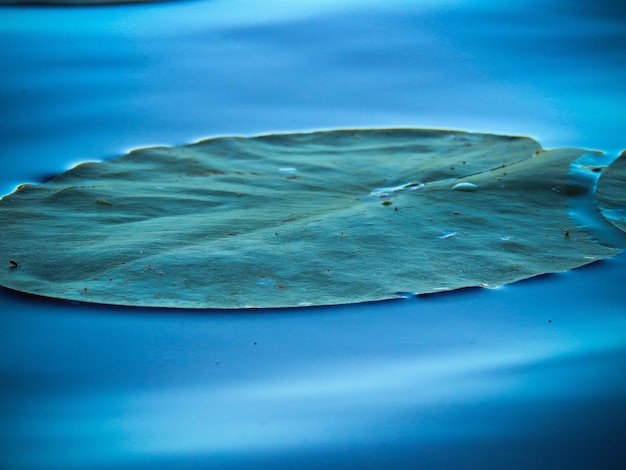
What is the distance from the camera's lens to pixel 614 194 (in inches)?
72.3

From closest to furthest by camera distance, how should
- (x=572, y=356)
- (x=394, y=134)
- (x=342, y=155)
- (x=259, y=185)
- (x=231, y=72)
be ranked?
(x=572, y=356) < (x=259, y=185) < (x=342, y=155) < (x=394, y=134) < (x=231, y=72)

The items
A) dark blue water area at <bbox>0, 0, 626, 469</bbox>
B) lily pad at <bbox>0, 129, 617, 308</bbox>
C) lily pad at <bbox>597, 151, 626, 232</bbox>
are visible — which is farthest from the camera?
lily pad at <bbox>597, 151, 626, 232</bbox>

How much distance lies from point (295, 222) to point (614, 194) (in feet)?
2.49

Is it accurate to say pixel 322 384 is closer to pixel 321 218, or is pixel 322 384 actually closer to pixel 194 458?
pixel 194 458

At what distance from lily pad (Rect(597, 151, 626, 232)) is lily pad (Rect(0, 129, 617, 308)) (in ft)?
0.29

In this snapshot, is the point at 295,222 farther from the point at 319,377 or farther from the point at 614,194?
the point at 614,194

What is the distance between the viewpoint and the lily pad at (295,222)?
1.41 m

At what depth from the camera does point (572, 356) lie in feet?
4.00

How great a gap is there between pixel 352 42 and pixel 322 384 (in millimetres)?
2386

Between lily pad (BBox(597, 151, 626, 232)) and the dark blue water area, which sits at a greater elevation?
lily pad (BBox(597, 151, 626, 232))

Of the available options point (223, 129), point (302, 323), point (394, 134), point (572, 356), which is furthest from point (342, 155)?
point (572, 356)

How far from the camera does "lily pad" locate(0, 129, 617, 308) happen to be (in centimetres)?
141

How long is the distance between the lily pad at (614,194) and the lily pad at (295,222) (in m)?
0.09

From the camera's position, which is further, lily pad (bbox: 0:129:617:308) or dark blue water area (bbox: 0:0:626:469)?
lily pad (bbox: 0:129:617:308)
